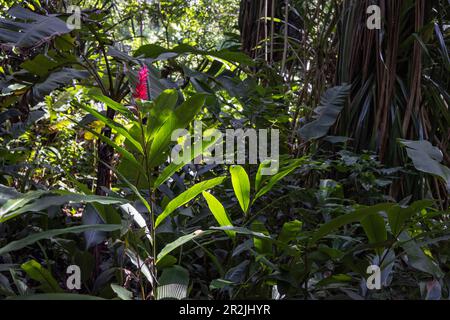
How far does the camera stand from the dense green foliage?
0.76 m

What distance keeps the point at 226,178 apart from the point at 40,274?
52 cm

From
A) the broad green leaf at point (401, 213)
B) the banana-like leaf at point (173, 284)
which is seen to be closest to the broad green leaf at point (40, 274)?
the banana-like leaf at point (173, 284)

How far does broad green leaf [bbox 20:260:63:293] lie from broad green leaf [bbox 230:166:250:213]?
1.10ft

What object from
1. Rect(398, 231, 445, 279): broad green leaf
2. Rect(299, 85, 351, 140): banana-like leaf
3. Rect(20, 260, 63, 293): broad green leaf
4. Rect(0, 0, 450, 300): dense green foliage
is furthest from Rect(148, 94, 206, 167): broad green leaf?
Rect(299, 85, 351, 140): banana-like leaf

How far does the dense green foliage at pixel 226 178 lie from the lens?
759 mm

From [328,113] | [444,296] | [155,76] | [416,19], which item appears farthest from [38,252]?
[416,19]

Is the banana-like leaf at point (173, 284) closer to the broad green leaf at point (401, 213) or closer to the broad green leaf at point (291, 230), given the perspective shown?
the broad green leaf at point (291, 230)

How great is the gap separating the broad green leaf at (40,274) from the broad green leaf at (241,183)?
1.10 feet

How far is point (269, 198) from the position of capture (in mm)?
1253

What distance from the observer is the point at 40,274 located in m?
0.76

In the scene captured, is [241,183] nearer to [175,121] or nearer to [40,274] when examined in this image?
[175,121]

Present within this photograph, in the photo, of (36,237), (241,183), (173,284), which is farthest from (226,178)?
(36,237)
